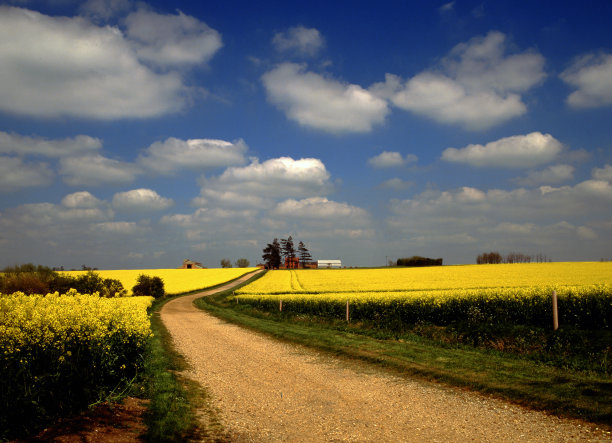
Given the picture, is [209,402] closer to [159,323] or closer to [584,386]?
[584,386]

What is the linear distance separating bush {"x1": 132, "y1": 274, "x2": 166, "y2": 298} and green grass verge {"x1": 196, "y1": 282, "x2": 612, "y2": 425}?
36256mm

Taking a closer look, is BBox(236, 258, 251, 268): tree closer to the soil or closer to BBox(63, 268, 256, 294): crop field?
BBox(63, 268, 256, 294): crop field

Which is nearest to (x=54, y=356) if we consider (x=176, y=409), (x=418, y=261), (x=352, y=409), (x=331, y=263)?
(x=176, y=409)

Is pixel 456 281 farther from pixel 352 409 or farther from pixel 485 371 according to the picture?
pixel 352 409

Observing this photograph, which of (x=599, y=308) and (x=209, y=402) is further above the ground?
(x=599, y=308)

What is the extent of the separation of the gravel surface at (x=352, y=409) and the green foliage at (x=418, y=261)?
107 m

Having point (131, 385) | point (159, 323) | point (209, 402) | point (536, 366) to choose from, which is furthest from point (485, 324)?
point (159, 323)

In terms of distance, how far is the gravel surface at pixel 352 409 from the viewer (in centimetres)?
602

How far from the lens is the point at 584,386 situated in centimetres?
780

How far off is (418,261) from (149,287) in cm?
8597

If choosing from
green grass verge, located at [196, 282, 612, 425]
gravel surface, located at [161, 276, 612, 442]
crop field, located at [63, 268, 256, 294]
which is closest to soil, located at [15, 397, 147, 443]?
gravel surface, located at [161, 276, 612, 442]

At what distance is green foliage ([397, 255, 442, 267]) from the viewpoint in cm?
11271

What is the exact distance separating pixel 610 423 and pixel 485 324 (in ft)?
32.9

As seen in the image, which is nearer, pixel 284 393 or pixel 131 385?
pixel 131 385
